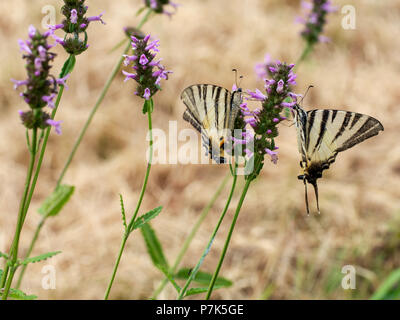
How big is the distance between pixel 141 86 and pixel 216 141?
0.35m

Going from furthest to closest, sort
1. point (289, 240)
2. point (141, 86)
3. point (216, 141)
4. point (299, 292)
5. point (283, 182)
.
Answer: point (283, 182)
point (289, 240)
point (299, 292)
point (216, 141)
point (141, 86)

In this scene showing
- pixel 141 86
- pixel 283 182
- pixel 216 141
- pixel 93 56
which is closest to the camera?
pixel 141 86

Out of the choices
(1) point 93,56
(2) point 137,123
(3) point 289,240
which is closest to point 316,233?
(3) point 289,240

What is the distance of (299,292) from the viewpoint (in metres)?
3.38

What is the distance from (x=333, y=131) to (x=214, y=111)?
0.52 metres

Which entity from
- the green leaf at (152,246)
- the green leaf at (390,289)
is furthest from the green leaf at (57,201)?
the green leaf at (390,289)

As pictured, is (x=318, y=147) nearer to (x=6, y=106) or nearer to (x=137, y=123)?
(x=137, y=123)

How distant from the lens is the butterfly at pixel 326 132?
178 cm

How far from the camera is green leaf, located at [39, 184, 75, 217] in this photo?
2.44 meters

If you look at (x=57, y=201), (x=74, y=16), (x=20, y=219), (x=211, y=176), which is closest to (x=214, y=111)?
(x=74, y=16)

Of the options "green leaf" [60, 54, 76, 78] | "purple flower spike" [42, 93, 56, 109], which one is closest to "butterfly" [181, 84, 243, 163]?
"green leaf" [60, 54, 76, 78]

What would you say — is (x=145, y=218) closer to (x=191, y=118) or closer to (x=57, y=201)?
(x=191, y=118)

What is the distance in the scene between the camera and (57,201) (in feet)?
8.05
